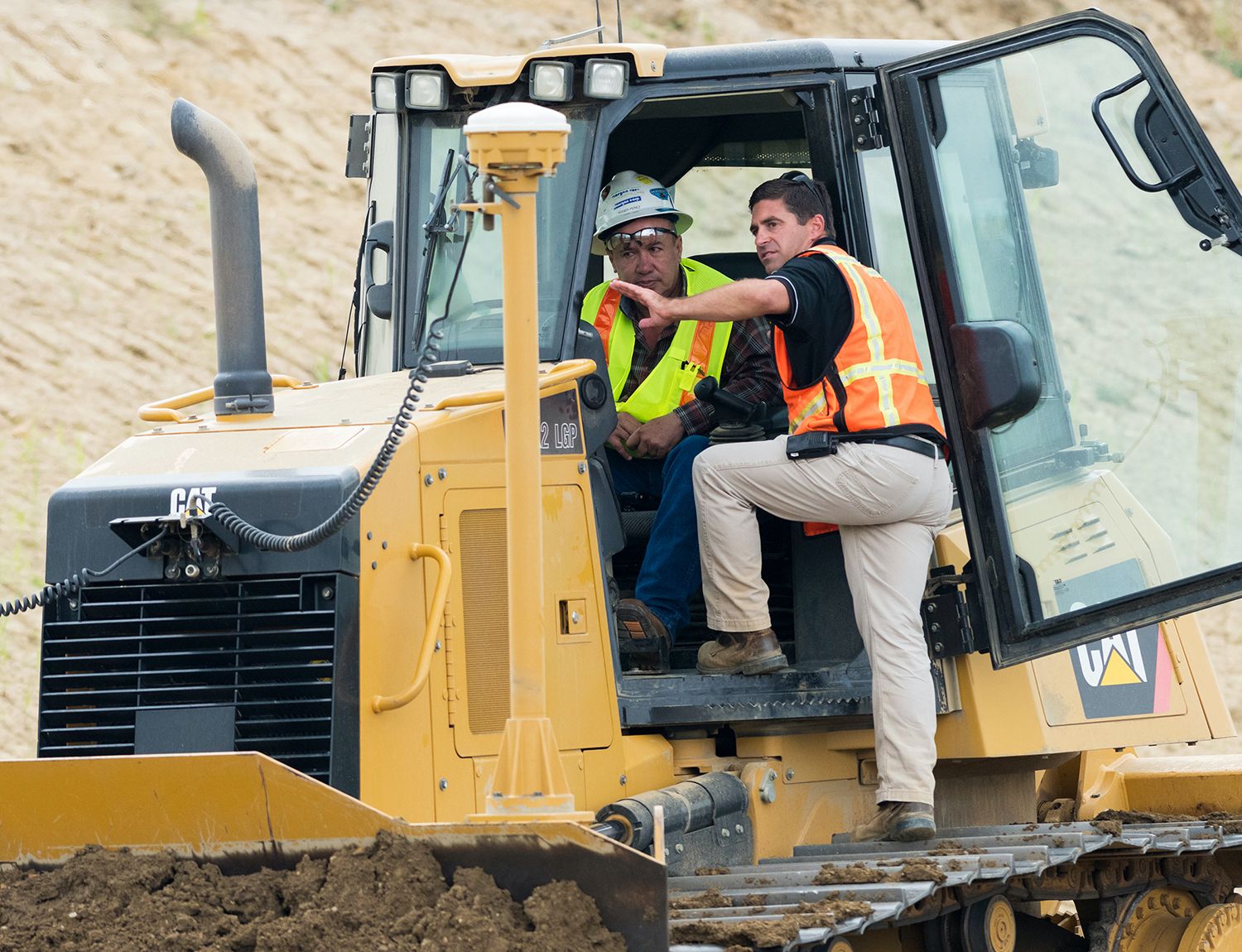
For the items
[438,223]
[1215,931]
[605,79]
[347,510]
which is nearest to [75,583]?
[347,510]

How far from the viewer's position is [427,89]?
5.53m

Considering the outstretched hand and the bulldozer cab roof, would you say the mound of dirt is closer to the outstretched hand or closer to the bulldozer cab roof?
the outstretched hand

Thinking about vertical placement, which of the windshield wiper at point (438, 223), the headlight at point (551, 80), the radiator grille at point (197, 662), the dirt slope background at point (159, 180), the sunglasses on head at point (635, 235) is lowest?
the radiator grille at point (197, 662)

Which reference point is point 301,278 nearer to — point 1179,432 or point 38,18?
point 38,18

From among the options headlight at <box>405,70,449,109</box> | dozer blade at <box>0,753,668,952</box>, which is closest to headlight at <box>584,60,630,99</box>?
headlight at <box>405,70,449,109</box>

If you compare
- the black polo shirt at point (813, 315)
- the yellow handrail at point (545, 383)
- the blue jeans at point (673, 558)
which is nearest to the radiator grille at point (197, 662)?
the yellow handrail at point (545, 383)

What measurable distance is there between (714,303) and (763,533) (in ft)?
3.74

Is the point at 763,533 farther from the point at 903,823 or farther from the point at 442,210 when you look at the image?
the point at 442,210

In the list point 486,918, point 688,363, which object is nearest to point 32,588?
point 688,363

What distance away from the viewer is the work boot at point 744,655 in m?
5.46

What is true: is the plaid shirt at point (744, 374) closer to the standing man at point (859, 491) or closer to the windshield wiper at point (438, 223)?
the standing man at point (859, 491)

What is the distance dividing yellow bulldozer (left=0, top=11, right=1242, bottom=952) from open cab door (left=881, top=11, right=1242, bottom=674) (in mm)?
11

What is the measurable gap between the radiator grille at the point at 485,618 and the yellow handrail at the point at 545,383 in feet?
0.93

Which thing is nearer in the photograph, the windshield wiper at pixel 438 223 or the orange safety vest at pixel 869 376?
the orange safety vest at pixel 869 376
